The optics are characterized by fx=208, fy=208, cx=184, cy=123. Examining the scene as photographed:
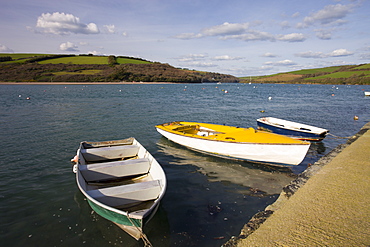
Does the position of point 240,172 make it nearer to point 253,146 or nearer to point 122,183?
point 253,146

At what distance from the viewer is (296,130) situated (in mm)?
15094

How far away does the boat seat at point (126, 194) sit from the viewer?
6.05m

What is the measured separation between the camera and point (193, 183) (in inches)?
363

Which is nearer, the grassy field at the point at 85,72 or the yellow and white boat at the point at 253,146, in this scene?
the yellow and white boat at the point at 253,146

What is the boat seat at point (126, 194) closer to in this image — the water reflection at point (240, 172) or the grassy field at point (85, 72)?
the water reflection at point (240, 172)

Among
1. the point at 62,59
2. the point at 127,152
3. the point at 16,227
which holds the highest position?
the point at 62,59

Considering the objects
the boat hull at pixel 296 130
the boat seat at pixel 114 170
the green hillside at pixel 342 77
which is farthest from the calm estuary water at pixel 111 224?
the green hillside at pixel 342 77

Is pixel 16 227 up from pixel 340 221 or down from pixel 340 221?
down

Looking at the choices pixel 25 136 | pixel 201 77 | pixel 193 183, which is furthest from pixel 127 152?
pixel 201 77

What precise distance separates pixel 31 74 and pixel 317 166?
120504 mm

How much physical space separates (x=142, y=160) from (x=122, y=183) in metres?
1.16

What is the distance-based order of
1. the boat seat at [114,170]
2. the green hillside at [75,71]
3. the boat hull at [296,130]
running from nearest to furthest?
1. the boat seat at [114,170]
2. the boat hull at [296,130]
3. the green hillside at [75,71]

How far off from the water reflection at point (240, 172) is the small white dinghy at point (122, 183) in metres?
2.99

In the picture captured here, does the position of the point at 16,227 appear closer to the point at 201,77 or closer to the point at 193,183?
the point at 193,183
